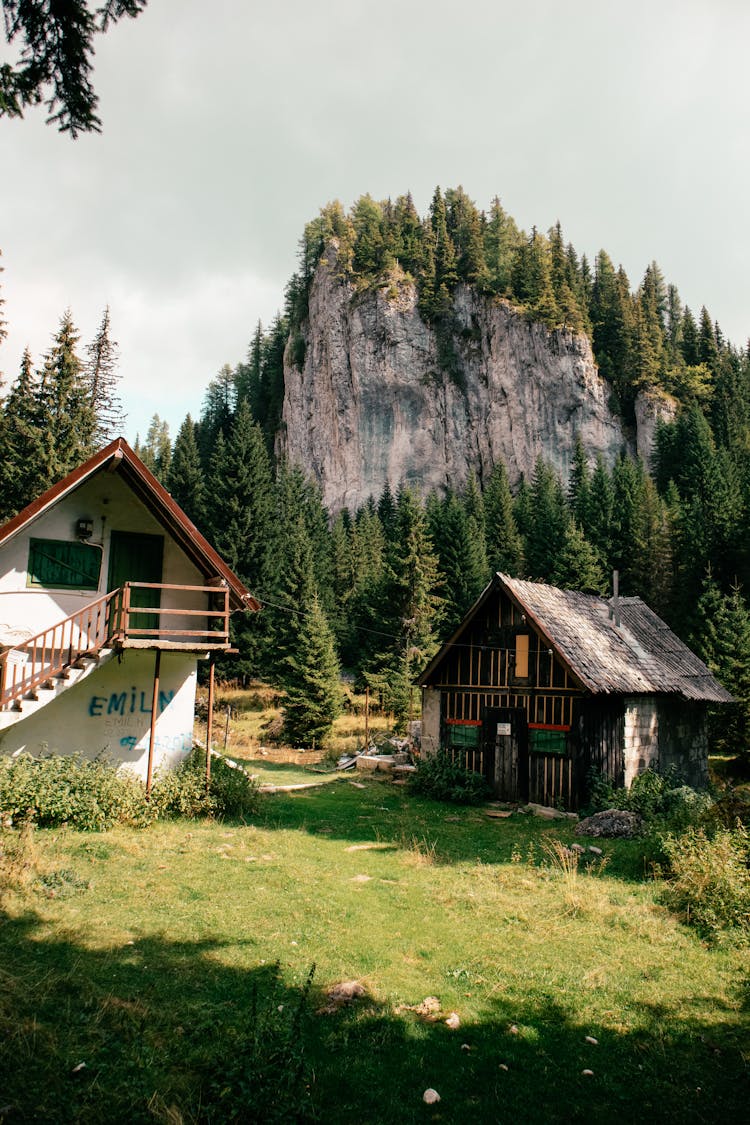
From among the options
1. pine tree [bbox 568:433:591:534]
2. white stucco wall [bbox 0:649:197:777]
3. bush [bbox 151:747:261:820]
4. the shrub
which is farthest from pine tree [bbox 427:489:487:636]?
white stucco wall [bbox 0:649:197:777]

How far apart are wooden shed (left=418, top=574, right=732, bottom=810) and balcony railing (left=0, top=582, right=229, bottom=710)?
868cm

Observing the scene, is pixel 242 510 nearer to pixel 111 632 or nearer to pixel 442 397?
pixel 111 632

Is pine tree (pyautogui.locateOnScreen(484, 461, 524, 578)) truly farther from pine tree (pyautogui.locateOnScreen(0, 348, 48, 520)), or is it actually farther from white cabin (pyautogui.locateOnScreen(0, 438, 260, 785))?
white cabin (pyautogui.locateOnScreen(0, 438, 260, 785))

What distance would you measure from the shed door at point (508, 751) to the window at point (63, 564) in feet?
40.2

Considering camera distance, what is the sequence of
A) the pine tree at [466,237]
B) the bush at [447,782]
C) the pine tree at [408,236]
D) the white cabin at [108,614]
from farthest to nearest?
the pine tree at [408,236] → the pine tree at [466,237] → the bush at [447,782] → the white cabin at [108,614]

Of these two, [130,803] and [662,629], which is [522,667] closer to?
[662,629]

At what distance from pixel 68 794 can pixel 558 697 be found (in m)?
12.7

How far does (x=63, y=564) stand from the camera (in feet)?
49.3

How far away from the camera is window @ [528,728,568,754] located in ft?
61.7

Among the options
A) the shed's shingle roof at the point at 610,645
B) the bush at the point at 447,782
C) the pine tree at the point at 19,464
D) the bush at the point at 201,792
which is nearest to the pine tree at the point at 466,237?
the pine tree at the point at 19,464

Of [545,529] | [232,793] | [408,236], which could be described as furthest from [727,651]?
[408,236]

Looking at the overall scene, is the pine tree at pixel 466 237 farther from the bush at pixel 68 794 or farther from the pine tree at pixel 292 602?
the bush at pixel 68 794

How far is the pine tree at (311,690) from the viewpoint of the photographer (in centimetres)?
3122

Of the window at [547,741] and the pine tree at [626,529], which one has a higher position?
the pine tree at [626,529]
